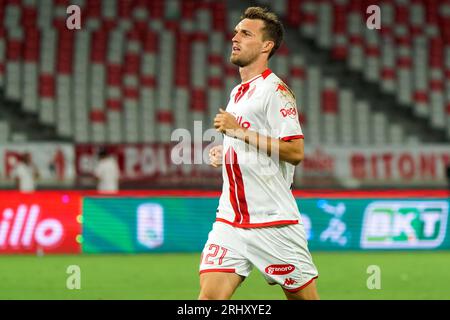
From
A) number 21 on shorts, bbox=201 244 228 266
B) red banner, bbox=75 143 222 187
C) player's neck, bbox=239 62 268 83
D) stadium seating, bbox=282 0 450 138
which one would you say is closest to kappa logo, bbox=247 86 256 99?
player's neck, bbox=239 62 268 83

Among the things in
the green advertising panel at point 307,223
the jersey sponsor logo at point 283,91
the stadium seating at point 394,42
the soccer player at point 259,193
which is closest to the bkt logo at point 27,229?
the green advertising panel at point 307,223

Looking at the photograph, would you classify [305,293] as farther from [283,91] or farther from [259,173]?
[283,91]

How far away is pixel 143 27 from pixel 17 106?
412cm

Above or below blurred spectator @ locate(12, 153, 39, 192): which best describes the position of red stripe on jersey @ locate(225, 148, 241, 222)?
above

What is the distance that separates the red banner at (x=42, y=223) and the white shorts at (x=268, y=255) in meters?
9.22

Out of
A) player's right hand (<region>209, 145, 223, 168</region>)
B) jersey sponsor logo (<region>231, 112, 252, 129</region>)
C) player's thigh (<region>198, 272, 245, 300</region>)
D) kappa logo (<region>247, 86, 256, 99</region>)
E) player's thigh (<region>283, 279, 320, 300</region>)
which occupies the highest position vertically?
kappa logo (<region>247, 86, 256, 99</region>)

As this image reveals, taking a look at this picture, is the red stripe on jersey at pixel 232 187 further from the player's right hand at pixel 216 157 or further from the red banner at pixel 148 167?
the red banner at pixel 148 167

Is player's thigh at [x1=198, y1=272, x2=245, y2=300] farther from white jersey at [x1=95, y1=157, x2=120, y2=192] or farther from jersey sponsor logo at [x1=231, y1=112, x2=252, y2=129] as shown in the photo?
white jersey at [x1=95, y1=157, x2=120, y2=192]

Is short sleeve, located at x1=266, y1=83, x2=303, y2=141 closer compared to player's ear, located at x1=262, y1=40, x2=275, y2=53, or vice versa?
short sleeve, located at x1=266, y1=83, x2=303, y2=141

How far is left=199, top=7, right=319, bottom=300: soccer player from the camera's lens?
228 inches

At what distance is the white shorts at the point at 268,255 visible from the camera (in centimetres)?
584

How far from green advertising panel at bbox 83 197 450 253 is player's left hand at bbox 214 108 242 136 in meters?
9.47

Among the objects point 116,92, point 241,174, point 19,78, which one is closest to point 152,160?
point 116,92

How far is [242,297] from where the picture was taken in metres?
10.1
